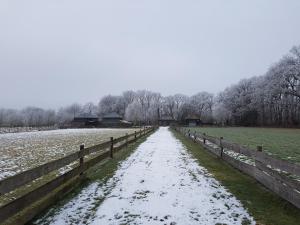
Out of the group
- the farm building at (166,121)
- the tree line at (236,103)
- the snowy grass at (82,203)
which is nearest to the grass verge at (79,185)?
the snowy grass at (82,203)

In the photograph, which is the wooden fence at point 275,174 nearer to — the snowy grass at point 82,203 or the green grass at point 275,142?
the snowy grass at point 82,203

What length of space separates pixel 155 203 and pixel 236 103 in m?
124

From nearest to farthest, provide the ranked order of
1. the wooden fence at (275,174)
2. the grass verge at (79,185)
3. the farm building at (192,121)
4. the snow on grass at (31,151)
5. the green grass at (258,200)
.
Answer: the grass verge at (79,185) → the green grass at (258,200) → the wooden fence at (275,174) → the snow on grass at (31,151) → the farm building at (192,121)

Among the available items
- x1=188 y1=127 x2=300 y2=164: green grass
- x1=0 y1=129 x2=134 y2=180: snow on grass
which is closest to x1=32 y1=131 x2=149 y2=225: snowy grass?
x1=0 y1=129 x2=134 y2=180: snow on grass

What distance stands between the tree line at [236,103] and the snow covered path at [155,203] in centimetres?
8435

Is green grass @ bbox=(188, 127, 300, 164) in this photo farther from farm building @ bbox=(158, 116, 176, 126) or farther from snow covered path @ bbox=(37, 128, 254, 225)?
farm building @ bbox=(158, 116, 176, 126)

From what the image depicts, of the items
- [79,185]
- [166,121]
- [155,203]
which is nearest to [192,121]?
[166,121]

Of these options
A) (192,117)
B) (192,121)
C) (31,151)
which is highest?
(192,117)

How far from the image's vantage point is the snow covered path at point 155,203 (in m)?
6.55

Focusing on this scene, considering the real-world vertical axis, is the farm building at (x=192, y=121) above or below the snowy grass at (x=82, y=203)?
above

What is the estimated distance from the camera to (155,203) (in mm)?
7719

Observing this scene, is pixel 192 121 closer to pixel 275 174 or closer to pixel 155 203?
pixel 275 174

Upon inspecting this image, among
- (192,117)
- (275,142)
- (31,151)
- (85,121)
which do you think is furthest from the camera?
(192,117)

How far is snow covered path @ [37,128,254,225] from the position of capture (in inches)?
258
